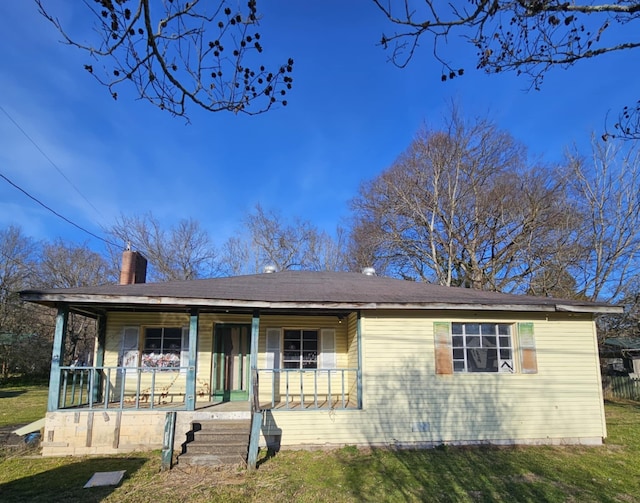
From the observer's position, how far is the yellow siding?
8656 millimetres

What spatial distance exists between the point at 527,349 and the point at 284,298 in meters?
5.31

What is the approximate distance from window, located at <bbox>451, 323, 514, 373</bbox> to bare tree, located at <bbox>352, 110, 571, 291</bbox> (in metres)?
11.7

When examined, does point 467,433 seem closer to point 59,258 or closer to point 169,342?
point 169,342

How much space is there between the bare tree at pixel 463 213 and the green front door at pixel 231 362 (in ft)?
42.7

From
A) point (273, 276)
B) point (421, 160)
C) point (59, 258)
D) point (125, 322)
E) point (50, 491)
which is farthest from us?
point (59, 258)

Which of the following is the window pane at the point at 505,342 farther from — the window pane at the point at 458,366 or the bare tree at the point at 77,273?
the bare tree at the point at 77,273

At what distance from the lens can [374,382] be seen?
29.0ft

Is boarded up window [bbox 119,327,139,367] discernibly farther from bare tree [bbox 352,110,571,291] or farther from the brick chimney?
bare tree [bbox 352,110,571,291]

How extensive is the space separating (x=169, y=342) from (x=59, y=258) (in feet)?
81.5

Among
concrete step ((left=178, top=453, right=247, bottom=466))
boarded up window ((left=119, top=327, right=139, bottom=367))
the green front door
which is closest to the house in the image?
concrete step ((left=178, top=453, right=247, bottom=466))

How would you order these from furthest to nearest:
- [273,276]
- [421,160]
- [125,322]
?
[421,160], [273,276], [125,322]

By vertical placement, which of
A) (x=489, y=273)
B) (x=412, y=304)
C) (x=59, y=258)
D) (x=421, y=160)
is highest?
(x=421, y=160)

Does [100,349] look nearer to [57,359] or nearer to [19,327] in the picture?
[57,359]

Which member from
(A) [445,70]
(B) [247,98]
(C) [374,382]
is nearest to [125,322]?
(C) [374,382]
